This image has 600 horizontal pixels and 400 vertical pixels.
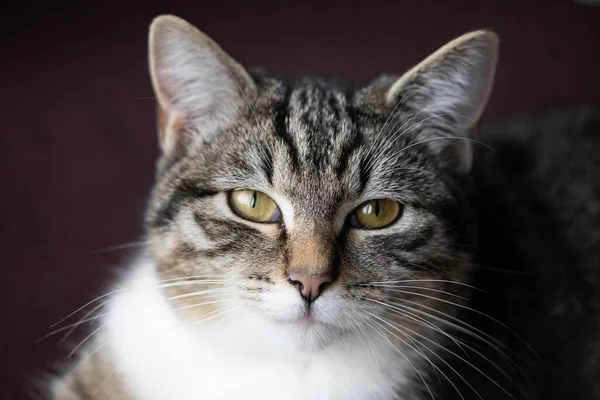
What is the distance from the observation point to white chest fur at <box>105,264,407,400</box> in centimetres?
139

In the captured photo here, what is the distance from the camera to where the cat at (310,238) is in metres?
1.30

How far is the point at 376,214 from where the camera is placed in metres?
1.38

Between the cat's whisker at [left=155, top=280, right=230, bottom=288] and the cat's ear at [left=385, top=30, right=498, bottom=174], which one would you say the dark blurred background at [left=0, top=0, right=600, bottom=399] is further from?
the cat's ear at [left=385, top=30, right=498, bottom=174]

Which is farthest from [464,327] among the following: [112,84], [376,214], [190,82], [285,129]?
[112,84]

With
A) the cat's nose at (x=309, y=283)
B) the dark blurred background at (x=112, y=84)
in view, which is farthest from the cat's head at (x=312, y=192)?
the dark blurred background at (x=112, y=84)

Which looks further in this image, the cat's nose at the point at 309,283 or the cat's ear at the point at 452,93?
the cat's ear at the point at 452,93

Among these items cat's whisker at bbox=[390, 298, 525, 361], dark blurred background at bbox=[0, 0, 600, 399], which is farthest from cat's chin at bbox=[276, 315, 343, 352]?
dark blurred background at bbox=[0, 0, 600, 399]

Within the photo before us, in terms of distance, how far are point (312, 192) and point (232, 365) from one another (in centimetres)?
41

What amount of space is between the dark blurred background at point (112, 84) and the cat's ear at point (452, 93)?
0.68m

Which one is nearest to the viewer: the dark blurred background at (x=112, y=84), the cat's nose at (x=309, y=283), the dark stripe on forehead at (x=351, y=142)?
the cat's nose at (x=309, y=283)

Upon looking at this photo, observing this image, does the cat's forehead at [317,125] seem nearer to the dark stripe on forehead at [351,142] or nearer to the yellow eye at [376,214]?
the dark stripe on forehead at [351,142]

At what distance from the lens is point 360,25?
2.80 meters

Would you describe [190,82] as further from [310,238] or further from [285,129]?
[310,238]

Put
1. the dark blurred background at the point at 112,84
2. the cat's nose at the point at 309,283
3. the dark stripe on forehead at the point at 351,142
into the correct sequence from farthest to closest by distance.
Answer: the dark blurred background at the point at 112,84, the dark stripe on forehead at the point at 351,142, the cat's nose at the point at 309,283
